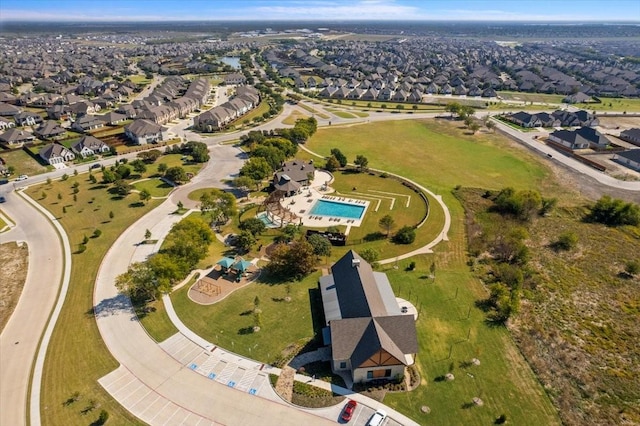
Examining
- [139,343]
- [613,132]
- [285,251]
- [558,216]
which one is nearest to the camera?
[139,343]

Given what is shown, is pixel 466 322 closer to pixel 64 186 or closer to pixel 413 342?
pixel 413 342

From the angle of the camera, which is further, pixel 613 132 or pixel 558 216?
pixel 613 132

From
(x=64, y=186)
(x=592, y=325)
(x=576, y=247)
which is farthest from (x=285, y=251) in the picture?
(x=64, y=186)

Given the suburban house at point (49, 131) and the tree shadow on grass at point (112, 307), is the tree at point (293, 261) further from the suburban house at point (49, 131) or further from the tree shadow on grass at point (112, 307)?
the suburban house at point (49, 131)

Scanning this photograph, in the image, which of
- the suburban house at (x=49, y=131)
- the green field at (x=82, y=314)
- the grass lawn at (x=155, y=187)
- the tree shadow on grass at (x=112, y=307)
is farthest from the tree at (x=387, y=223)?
the suburban house at (x=49, y=131)

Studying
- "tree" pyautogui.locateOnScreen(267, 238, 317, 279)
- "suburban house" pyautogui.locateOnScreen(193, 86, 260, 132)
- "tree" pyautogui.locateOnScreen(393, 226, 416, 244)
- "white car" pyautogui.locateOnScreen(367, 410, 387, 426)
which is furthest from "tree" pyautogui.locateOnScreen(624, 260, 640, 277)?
"suburban house" pyautogui.locateOnScreen(193, 86, 260, 132)

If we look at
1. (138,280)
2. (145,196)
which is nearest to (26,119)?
(145,196)
